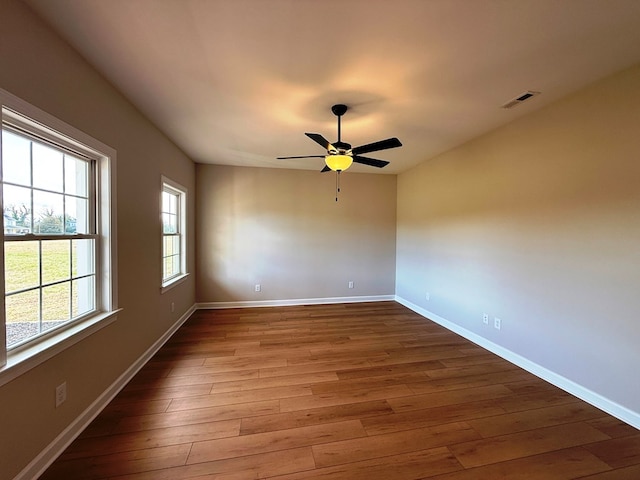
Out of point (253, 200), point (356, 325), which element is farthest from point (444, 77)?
point (253, 200)

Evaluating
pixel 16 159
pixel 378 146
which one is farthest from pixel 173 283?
pixel 378 146

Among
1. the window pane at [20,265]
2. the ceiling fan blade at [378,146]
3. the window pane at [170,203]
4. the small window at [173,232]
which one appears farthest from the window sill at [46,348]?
the ceiling fan blade at [378,146]

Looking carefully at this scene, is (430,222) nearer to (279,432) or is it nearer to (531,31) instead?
(531,31)

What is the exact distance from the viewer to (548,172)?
244cm

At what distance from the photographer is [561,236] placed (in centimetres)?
234

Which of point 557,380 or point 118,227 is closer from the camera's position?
point 118,227

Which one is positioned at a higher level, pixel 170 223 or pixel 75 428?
pixel 170 223

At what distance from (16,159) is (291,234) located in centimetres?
359

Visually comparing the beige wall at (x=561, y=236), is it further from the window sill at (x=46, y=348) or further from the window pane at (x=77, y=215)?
the window pane at (x=77, y=215)

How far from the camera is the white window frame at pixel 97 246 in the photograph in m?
1.28

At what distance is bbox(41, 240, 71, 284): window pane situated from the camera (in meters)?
1.57

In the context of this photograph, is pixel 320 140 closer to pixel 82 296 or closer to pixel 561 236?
pixel 82 296

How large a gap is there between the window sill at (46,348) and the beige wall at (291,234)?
2.64 meters

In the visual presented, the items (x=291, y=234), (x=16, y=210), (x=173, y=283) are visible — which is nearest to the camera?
(x=16, y=210)
